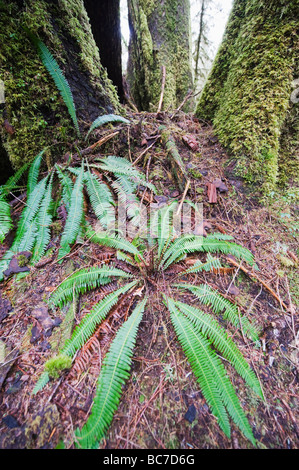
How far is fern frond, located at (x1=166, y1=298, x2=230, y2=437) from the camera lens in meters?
1.11

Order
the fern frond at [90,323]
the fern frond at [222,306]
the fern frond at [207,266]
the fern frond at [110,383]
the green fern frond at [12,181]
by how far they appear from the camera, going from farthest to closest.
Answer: the green fern frond at [12,181] → the fern frond at [207,266] → the fern frond at [222,306] → the fern frond at [90,323] → the fern frond at [110,383]

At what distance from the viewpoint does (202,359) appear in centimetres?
125

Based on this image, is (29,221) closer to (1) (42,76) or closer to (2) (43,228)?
(2) (43,228)

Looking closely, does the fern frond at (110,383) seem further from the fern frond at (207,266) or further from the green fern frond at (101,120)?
the green fern frond at (101,120)

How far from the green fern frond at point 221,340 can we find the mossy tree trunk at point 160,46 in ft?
12.5

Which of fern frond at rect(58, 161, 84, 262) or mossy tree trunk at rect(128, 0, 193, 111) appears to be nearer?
fern frond at rect(58, 161, 84, 262)

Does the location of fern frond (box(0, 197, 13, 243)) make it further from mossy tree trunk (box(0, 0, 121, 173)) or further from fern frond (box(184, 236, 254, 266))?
fern frond (box(184, 236, 254, 266))

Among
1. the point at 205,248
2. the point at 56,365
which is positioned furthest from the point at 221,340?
the point at 56,365

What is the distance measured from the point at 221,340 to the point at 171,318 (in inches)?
13.7

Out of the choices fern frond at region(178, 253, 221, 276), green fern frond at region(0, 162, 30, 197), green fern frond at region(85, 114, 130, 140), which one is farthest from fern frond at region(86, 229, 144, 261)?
green fern frond at region(85, 114, 130, 140)

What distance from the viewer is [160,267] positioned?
1.74 metres

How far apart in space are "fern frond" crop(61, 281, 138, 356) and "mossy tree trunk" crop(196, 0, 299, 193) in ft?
6.41

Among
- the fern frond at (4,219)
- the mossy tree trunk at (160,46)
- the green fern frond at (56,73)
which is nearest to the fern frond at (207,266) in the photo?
the fern frond at (4,219)

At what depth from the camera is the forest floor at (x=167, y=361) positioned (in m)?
1.08
